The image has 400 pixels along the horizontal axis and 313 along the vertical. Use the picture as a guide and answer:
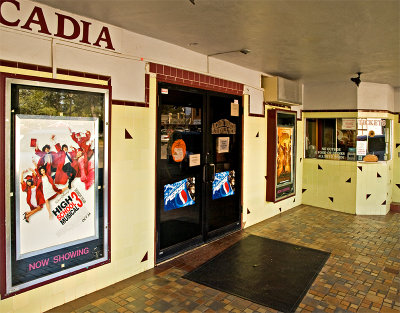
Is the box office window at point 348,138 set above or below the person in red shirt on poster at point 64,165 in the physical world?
above

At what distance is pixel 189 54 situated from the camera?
4.70m

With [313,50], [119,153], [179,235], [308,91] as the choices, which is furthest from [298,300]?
[308,91]

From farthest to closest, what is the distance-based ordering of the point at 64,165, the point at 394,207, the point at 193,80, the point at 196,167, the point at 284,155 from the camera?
the point at 394,207
the point at 284,155
the point at 196,167
the point at 193,80
the point at 64,165

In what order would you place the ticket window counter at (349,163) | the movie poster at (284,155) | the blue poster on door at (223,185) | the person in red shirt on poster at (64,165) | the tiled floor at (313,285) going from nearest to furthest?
1. the person in red shirt on poster at (64,165)
2. the tiled floor at (313,285)
3. the blue poster on door at (223,185)
4. the movie poster at (284,155)
5. the ticket window counter at (349,163)

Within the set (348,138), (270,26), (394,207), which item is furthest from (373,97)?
(270,26)

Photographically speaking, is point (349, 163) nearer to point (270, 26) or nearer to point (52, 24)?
point (270, 26)

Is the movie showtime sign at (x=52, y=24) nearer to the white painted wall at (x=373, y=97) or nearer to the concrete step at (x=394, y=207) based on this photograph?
the white painted wall at (x=373, y=97)

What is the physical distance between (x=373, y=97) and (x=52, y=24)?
6.56 metres

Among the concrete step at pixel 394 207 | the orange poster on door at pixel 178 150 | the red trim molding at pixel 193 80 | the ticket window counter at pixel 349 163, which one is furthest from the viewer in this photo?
the concrete step at pixel 394 207

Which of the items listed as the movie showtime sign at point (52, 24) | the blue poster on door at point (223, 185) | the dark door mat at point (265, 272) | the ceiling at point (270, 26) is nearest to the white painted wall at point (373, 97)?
the ceiling at point (270, 26)

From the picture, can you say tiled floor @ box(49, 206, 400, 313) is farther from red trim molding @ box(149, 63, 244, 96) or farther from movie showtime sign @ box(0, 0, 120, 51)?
movie showtime sign @ box(0, 0, 120, 51)

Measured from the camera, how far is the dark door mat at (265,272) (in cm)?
366

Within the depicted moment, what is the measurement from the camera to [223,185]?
555cm

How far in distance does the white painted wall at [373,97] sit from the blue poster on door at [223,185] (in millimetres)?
3506
